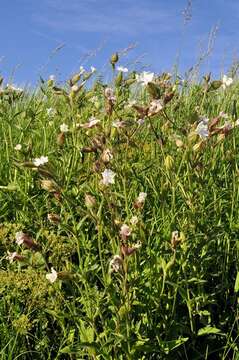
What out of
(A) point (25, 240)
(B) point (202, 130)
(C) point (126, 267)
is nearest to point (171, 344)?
(C) point (126, 267)

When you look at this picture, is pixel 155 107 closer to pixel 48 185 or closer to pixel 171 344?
pixel 48 185

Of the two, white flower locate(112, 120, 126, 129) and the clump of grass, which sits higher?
white flower locate(112, 120, 126, 129)

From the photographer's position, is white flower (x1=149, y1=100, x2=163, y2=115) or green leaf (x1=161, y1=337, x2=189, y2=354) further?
white flower (x1=149, y1=100, x2=163, y2=115)

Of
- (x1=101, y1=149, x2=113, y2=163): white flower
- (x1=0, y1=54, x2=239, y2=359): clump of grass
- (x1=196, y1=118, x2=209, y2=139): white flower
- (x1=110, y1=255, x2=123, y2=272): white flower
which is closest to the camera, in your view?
(x1=110, y1=255, x2=123, y2=272): white flower

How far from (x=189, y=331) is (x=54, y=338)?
18.3 inches

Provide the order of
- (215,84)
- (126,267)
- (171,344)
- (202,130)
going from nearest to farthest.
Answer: (126,267), (171,344), (202,130), (215,84)

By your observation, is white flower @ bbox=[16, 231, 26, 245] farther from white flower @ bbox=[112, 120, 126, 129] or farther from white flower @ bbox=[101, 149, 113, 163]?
white flower @ bbox=[112, 120, 126, 129]

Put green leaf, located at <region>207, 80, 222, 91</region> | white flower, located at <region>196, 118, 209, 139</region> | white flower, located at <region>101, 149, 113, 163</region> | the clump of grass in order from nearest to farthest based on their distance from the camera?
the clump of grass
white flower, located at <region>101, 149, 113, 163</region>
white flower, located at <region>196, 118, 209, 139</region>
green leaf, located at <region>207, 80, 222, 91</region>

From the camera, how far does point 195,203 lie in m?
2.03

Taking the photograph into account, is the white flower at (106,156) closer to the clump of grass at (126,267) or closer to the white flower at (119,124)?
the clump of grass at (126,267)

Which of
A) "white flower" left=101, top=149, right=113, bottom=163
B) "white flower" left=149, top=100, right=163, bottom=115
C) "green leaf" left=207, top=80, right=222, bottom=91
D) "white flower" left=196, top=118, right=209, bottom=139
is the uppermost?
"green leaf" left=207, top=80, right=222, bottom=91

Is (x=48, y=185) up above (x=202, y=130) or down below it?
below

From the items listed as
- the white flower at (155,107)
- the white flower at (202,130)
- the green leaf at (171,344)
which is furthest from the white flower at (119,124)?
the green leaf at (171,344)

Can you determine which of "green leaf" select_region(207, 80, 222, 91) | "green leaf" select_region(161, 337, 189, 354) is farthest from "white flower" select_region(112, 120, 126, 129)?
"green leaf" select_region(161, 337, 189, 354)
